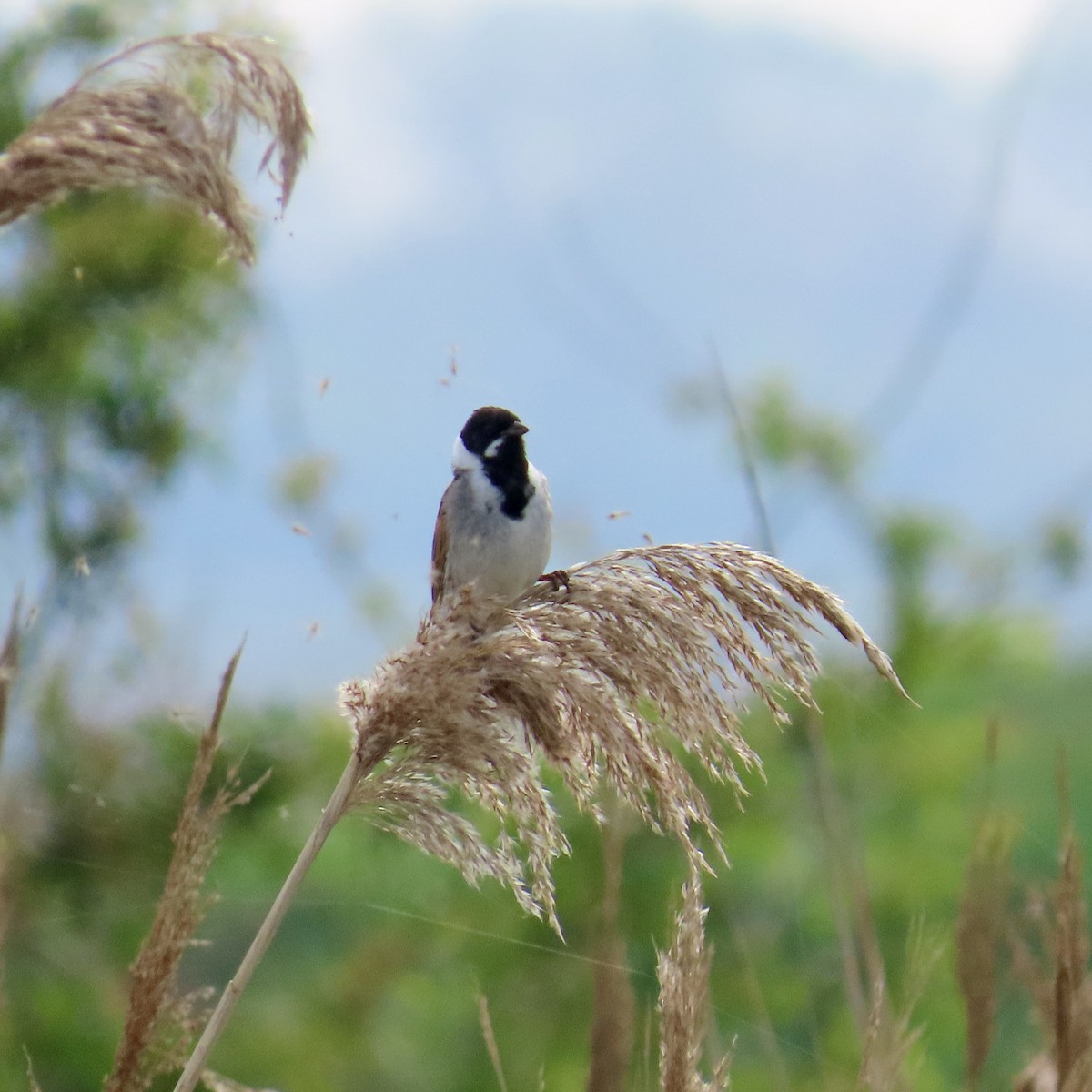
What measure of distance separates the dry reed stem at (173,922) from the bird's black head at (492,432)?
167 cm

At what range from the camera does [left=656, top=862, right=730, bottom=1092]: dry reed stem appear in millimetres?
1398

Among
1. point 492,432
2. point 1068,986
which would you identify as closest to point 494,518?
point 492,432

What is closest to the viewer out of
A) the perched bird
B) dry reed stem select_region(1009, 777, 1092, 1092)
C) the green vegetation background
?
dry reed stem select_region(1009, 777, 1092, 1092)

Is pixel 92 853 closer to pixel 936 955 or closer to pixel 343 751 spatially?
pixel 343 751

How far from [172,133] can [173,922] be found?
94 centimetres

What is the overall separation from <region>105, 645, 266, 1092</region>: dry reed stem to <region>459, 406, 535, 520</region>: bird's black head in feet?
4.91

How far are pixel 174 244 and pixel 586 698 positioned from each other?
9.05 m

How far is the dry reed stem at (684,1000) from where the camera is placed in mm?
1398

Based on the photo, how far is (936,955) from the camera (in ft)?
5.25

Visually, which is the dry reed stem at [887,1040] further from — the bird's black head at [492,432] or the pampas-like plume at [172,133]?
the bird's black head at [492,432]

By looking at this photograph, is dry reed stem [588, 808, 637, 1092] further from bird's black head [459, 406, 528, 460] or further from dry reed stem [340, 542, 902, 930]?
bird's black head [459, 406, 528, 460]

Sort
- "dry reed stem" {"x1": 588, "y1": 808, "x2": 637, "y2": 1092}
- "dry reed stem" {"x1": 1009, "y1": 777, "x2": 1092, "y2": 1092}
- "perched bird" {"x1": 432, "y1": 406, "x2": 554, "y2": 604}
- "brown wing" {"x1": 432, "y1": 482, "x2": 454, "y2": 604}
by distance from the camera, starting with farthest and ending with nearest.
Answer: "brown wing" {"x1": 432, "y1": 482, "x2": 454, "y2": 604} → "perched bird" {"x1": 432, "y1": 406, "x2": 554, "y2": 604} → "dry reed stem" {"x1": 588, "y1": 808, "x2": 637, "y2": 1092} → "dry reed stem" {"x1": 1009, "y1": 777, "x2": 1092, "y2": 1092}

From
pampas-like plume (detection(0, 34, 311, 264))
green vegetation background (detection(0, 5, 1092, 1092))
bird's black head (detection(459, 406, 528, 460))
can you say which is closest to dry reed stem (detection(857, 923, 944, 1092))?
pampas-like plume (detection(0, 34, 311, 264))

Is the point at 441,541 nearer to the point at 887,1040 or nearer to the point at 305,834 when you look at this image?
the point at 887,1040
